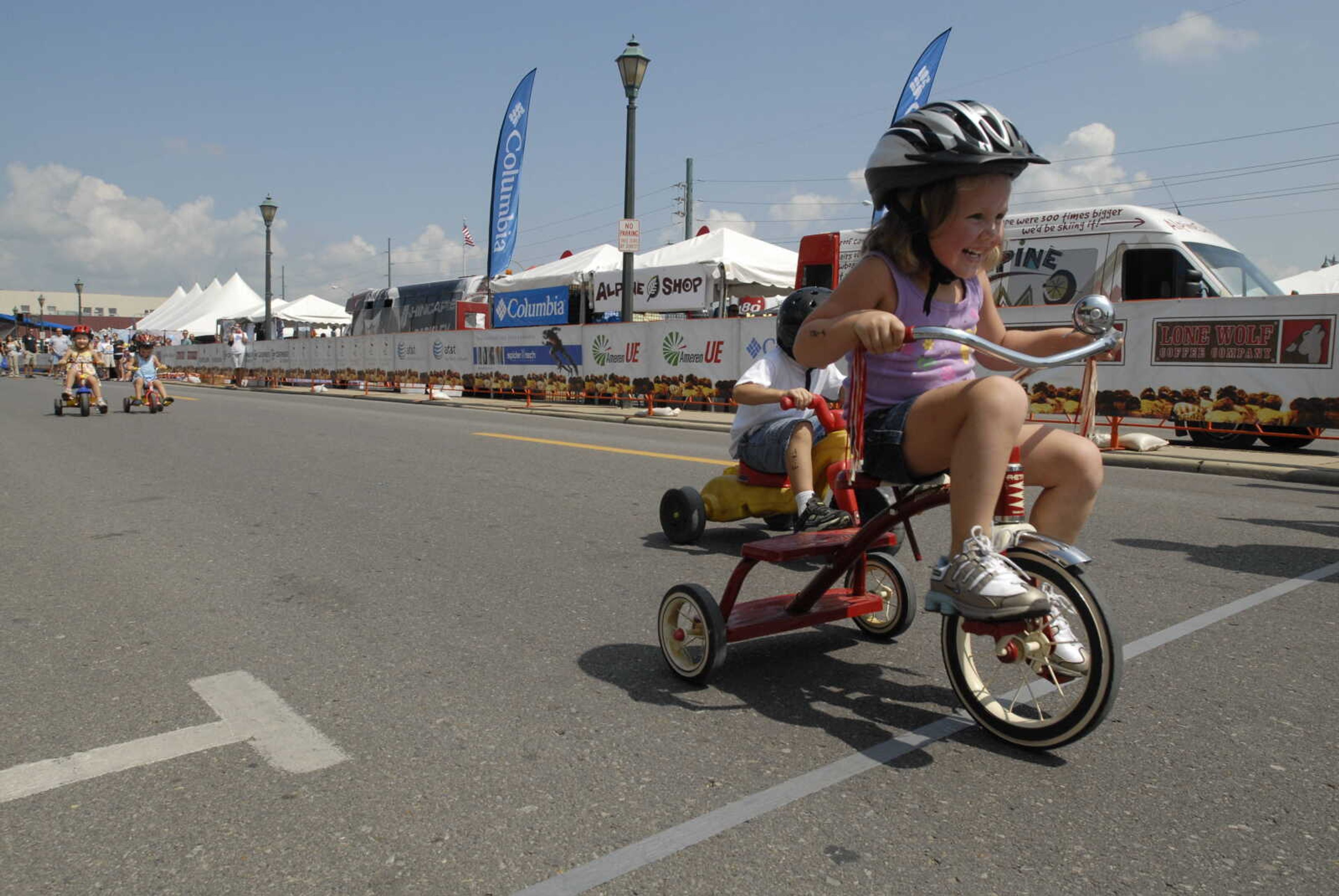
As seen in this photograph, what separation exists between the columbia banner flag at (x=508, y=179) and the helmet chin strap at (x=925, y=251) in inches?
964

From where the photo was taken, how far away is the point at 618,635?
3.93m

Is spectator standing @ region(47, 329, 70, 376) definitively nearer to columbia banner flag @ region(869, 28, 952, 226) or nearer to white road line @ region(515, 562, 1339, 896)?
columbia banner flag @ region(869, 28, 952, 226)

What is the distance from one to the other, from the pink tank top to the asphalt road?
86cm

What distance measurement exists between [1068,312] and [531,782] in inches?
492

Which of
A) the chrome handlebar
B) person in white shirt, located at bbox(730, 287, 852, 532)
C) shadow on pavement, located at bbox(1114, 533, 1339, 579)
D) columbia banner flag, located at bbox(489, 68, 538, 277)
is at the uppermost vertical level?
columbia banner flag, located at bbox(489, 68, 538, 277)

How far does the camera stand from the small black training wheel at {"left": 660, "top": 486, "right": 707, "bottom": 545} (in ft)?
18.5

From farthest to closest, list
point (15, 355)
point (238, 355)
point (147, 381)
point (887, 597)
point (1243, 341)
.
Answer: point (15, 355) → point (238, 355) → point (147, 381) → point (1243, 341) → point (887, 597)

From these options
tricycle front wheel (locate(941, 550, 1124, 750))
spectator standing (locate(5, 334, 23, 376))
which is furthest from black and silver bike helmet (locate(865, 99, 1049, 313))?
spectator standing (locate(5, 334, 23, 376))

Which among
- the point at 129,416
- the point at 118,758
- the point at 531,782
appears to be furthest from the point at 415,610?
the point at 129,416

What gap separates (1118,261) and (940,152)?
1258cm

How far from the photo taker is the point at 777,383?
208 inches

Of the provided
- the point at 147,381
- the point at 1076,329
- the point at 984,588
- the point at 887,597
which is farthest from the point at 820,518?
the point at 147,381

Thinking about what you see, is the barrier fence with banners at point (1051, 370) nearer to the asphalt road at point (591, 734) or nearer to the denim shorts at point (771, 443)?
the denim shorts at point (771, 443)

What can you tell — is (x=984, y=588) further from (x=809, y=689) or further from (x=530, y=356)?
(x=530, y=356)
